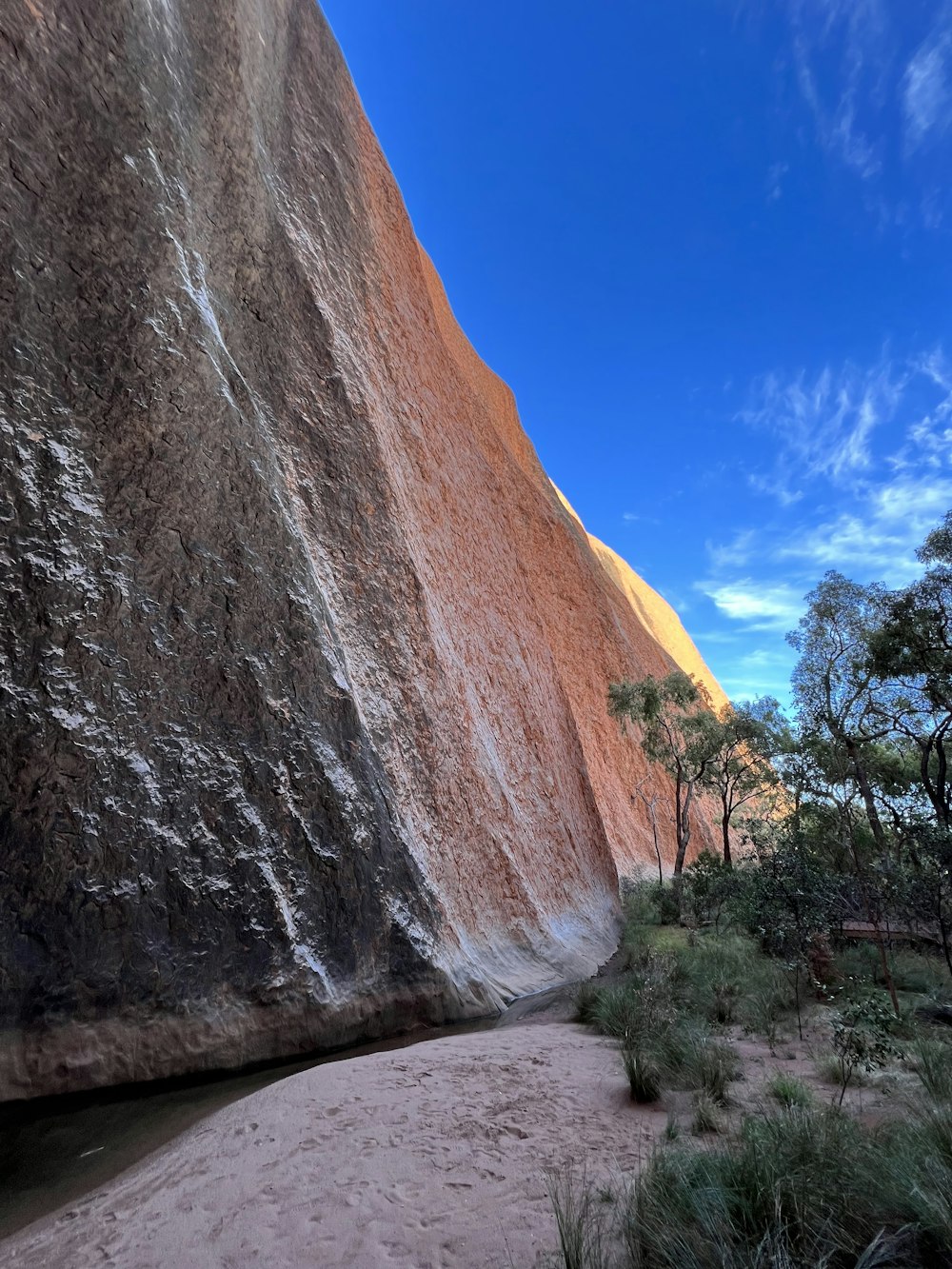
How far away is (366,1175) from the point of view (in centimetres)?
423

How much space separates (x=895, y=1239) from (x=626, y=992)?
6.36m

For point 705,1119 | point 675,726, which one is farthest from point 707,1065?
point 675,726

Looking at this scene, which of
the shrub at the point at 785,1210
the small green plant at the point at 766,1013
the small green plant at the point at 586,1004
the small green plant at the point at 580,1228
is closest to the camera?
the shrub at the point at 785,1210

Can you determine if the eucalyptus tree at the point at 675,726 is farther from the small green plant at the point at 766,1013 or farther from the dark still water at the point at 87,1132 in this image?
the dark still water at the point at 87,1132

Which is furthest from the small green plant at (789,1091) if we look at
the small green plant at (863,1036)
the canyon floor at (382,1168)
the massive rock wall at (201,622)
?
the massive rock wall at (201,622)

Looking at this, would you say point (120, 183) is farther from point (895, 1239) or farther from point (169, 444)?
point (895, 1239)

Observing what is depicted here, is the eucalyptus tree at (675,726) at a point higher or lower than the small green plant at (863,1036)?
higher

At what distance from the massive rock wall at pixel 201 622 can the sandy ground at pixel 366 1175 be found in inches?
58.7

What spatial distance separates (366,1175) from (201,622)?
18.1ft

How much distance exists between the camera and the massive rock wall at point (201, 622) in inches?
239

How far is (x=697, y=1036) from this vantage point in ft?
21.2

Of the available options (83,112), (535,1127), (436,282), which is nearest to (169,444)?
(83,112)

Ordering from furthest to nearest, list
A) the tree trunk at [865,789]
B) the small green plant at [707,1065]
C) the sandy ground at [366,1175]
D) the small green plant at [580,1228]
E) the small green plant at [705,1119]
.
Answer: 1. the tree trunk at [865,789]
2. the small green plant at [707,1065]
3. the small green plant at [705,1119]
4. the sandy ground at [366,1175]
5. the small green plant at [580,1228]

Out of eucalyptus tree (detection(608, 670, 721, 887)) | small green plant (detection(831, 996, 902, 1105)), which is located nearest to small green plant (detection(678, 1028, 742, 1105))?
small green plant (detection(831, 996, 902, 1105))
